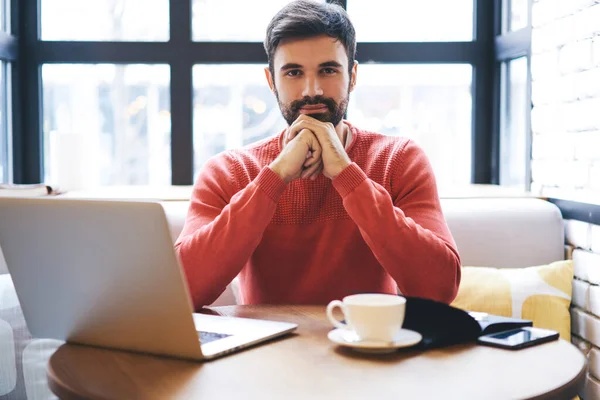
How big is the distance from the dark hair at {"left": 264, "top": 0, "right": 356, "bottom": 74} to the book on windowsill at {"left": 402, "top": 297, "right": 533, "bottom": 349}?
87 centimetres

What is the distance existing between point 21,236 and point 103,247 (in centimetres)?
15

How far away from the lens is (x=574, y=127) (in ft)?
7.16

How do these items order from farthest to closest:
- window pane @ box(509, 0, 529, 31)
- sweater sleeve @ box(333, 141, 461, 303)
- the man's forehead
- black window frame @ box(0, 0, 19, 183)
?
black window frame @ box(0, 0, 19, 183) → window pane @ box(509, 0, 529, 31) → the man's forehead → sweater sleeve @ box(333, 141, 461, 303)

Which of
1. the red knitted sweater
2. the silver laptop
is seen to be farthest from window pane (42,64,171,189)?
the silver laptop

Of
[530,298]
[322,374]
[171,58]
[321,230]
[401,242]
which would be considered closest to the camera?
[322,374]

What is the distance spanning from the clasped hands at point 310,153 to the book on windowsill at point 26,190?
0.99m

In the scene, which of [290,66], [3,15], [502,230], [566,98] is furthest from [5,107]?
[566,98]

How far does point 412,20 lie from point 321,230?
5.01ft

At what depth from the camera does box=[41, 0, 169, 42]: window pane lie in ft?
9.54

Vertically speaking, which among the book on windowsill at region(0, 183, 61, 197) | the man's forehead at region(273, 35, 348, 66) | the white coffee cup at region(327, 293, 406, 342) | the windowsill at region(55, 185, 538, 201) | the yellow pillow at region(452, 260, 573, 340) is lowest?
the yellow pillow at region(452, 260, 573, 340)

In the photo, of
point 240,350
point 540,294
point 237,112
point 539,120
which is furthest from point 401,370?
point 237,112

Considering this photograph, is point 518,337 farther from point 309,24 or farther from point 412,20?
point 412,20

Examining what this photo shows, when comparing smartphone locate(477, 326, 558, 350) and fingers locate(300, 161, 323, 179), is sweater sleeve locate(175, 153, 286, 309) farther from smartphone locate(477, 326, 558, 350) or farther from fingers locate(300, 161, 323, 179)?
smartphone locate(477, 326, 558, 350)

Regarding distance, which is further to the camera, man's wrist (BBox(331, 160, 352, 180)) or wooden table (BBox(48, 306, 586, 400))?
man's wrist (BBox(331, 160, 352, 180))
